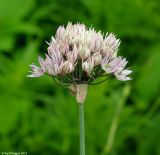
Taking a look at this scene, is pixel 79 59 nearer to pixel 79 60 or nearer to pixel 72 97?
pixel 79 60

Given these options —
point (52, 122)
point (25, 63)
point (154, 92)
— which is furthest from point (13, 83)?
point (154, 92)

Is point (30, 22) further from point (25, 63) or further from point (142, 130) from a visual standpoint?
point (142, 130)

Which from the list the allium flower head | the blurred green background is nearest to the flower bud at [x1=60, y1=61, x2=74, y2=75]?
the allium flower head

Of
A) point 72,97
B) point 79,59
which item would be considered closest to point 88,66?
point 79,59

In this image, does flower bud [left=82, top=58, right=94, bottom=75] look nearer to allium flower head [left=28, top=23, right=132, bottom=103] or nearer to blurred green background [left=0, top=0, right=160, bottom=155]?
allium flower head [left=28, top=23, right=132, bottom=103]

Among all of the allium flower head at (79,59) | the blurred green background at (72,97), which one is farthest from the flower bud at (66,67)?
the blurred green background at (72,97)

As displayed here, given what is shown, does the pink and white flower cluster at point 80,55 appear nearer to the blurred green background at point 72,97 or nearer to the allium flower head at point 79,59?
the allium flower head at point 79,59

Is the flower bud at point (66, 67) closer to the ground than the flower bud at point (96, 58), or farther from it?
closer to the ground
